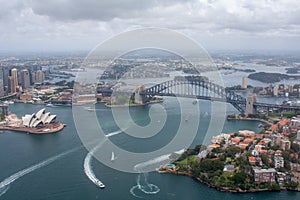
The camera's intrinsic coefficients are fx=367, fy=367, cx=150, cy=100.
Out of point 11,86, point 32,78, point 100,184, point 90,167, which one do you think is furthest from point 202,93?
point 100,184

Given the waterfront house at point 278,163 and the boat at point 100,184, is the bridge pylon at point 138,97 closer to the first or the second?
the waterfront house at point 278,163

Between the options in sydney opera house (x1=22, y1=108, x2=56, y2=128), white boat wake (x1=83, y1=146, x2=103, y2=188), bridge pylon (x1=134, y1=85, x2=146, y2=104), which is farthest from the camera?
bridge pylon (x1=134, y1=85, x2=146, y2=104)

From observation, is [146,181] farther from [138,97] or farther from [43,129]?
[138,97]

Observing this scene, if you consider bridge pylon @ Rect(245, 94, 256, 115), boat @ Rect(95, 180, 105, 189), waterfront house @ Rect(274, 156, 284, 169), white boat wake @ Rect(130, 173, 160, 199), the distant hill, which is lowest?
white boat wake @ Rect(130, 173, 160, 199)

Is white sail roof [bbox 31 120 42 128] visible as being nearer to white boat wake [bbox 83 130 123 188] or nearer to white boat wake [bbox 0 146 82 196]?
white boat wake [bbox 0 146 82 196]

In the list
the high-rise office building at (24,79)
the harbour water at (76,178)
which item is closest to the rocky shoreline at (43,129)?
the harbour water at (76,178)

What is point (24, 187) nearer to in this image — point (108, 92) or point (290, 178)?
point (290, 178)

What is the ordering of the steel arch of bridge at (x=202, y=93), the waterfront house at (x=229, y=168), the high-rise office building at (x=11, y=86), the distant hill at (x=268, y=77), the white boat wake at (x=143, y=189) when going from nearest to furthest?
1. the white boat wake at (x=143, y=189)
2. the waterfront house at (x=229, y=168)
3. the steel arch of bridge at (x=202, y=93)
4. the high-rise office building at (x=11, y=86)
5. the distant hill at (x=268, y=77)

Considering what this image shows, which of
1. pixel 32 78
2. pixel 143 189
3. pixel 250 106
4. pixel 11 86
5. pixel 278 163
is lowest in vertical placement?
pixel 143 189

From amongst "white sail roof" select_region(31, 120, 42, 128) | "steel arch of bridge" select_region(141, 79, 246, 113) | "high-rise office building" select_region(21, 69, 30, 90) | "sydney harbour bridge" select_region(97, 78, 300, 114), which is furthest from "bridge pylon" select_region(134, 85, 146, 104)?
"high-rise office building" select_region(21, 69, 30, 90)
